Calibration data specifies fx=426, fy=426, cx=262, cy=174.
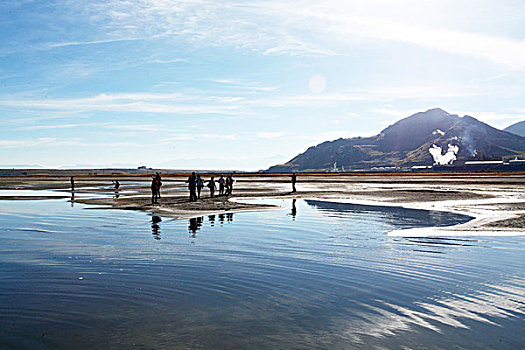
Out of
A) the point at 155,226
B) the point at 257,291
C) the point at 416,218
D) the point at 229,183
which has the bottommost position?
the point at 416,218

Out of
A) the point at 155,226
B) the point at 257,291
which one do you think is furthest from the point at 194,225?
the point at 257,291

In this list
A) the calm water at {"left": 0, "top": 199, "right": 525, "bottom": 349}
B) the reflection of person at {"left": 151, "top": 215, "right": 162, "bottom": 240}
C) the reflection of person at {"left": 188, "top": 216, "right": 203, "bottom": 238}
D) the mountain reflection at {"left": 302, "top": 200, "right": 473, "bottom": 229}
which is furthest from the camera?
the mountain reflection at {"left": 302, "top": 200, "right": 473, "bottom": 229}

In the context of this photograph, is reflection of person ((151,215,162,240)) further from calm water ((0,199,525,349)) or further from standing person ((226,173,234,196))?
standing person ((226,173,234,196))

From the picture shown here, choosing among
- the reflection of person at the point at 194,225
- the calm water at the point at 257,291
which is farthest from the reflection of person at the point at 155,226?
the reflection of person at the point at 194,225

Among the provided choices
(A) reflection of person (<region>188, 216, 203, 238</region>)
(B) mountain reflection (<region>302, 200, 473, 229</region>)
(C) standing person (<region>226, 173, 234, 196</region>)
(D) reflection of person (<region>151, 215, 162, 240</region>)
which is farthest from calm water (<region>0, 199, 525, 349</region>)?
(C) standing person (<region>226, 173, 234, 196</region>)

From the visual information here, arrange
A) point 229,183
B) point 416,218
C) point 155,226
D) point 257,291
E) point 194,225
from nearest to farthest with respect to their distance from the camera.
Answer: point 257,291 < point 155,226 < point 194,225 < point 416,218 < point 229,183

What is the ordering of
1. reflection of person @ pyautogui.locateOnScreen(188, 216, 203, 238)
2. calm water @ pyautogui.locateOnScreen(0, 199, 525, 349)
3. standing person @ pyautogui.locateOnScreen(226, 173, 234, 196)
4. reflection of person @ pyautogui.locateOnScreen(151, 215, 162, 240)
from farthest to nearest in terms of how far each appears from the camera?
standing person @ pyautogui.locateOnScreen(226, 173, 234, 196) → reflection of person @ pyautogui.locateOnScreen(188, 216, 203, 238) → reflection of person @ pyautogui.locateOnScreen(151, 215, 162, 240) → calm water @ pyautogui.locateOnScreen(0, 199, 525, 349)

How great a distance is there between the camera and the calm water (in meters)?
8.02

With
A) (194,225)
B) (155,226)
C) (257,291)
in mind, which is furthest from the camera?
(194,225)

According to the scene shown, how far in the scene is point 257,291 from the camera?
1102 centimetres

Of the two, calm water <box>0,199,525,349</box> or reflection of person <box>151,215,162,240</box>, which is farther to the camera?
reflection of person <box>151,215,162,240</box>

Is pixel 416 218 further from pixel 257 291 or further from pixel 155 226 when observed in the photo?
pixel 257 291

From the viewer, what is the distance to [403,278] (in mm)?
12445

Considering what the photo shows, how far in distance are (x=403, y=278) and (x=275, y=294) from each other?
413 cm
